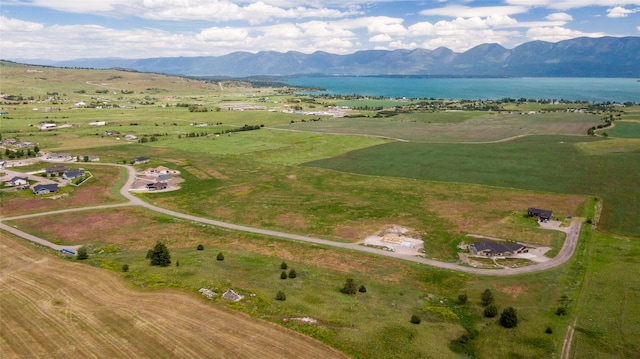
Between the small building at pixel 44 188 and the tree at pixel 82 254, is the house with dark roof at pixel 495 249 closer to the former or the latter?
the tree at pixel 82 254

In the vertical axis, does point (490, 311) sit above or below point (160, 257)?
below

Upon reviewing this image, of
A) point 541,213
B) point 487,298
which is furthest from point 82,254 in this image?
point 541,213

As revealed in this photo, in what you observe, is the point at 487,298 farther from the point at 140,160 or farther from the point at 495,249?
the point at 140,160

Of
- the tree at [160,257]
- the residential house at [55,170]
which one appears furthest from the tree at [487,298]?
the residential house at [55,170]

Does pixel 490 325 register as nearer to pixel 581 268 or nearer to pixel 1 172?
pixel 581 268

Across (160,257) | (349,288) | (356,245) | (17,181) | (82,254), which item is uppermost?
(17,181)

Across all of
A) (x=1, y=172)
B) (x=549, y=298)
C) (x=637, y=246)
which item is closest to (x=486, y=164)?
(x=637, y=246)

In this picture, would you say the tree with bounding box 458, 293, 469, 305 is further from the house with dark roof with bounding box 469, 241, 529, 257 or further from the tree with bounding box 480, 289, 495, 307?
the house with dark roof with bounding box 469, 241, 529, 257

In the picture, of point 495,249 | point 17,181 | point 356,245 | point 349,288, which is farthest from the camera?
point 17,181
